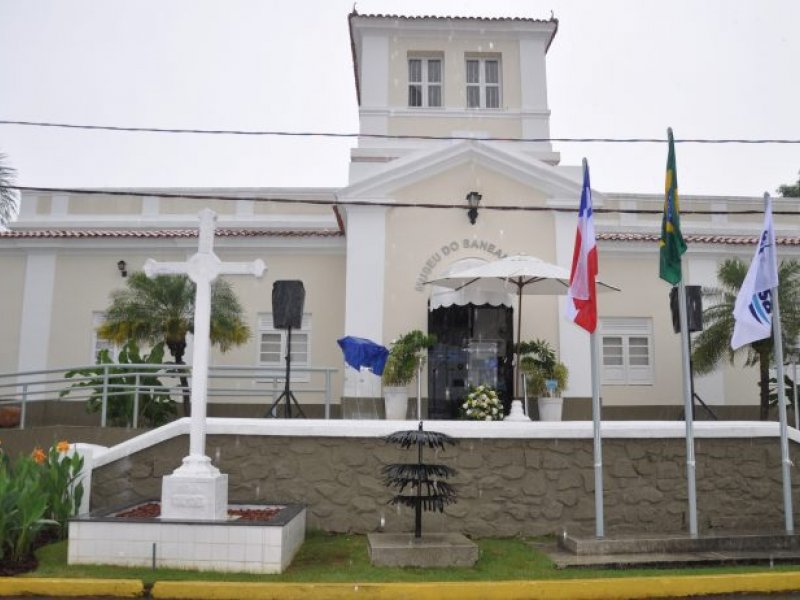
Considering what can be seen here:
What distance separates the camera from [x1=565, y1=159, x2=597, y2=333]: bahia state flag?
8984 mm

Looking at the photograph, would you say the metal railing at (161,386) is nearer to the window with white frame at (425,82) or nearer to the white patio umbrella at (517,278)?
the white patio umbrella at (517,278)

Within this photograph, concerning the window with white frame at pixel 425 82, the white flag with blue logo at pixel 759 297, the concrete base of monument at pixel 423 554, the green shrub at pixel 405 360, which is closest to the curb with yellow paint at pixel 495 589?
the concrete base of monument at pixel 423 554

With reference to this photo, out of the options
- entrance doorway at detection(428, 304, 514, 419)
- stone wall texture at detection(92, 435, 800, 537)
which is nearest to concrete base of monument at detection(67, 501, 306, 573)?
stone wall texture at detection(92, 435, 800, 537)

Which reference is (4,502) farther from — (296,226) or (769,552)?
(296,226)

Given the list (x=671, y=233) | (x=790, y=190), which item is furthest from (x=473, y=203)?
(x=790, y=190)

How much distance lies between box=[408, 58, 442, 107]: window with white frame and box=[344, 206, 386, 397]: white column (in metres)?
4.88

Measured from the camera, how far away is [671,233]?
9.08 m

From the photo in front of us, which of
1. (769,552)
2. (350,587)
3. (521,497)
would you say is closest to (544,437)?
(521,497)

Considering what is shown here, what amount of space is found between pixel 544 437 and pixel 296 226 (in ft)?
39.7

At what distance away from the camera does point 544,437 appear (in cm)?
937

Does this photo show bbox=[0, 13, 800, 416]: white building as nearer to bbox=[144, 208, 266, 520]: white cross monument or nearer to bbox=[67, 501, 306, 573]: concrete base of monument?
bbox=[144, 208, 266, 520]: white cross monument

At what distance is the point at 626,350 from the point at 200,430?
37.8ft

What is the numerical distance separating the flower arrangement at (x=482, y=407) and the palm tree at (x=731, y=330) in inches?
Answer: 203

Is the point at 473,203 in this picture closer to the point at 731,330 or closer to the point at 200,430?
the point at 731,330
